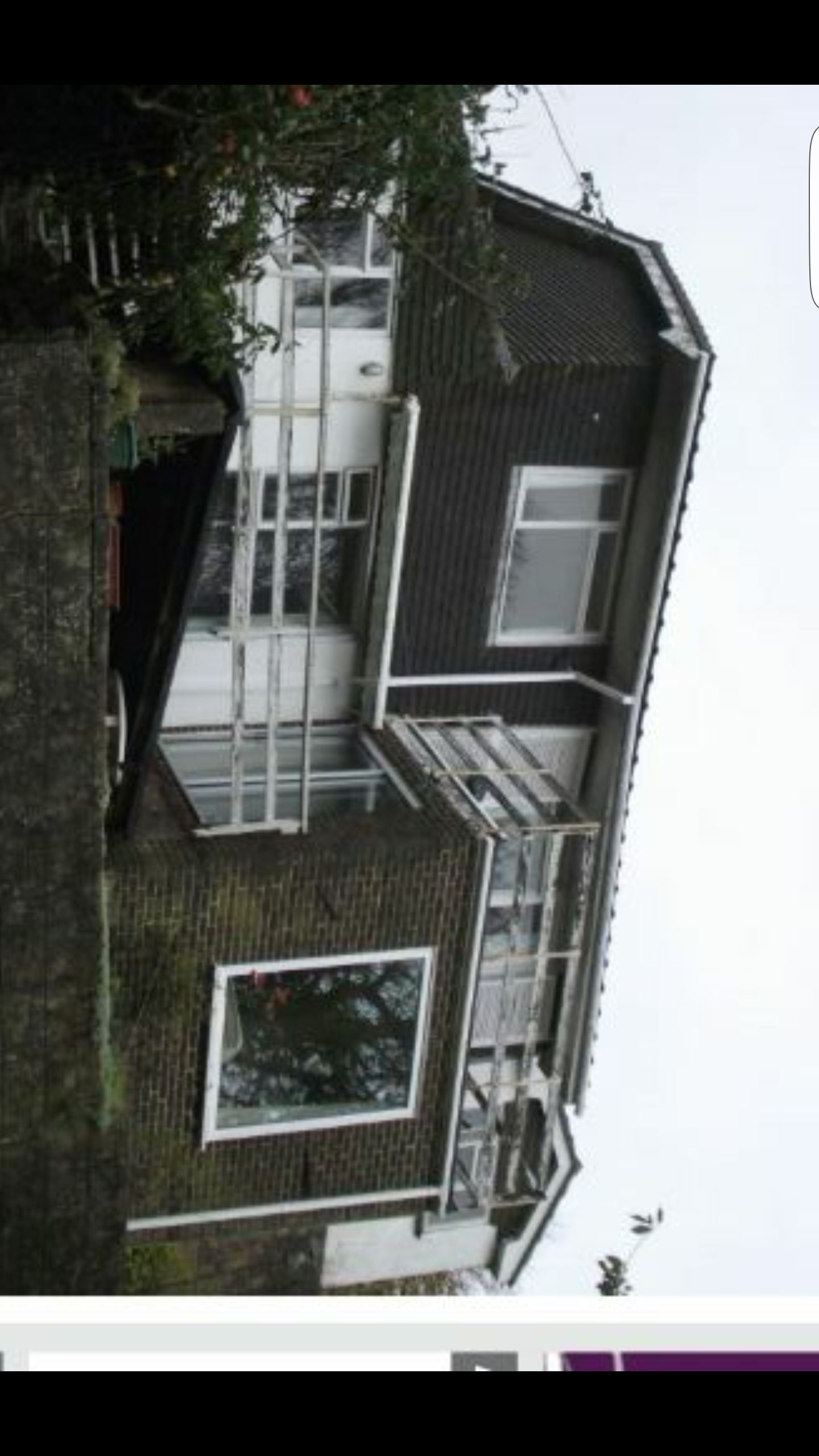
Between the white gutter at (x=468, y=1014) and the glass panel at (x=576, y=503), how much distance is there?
9.48 feet

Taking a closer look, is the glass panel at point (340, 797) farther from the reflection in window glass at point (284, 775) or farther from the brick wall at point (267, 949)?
the brick wall at point (267, 949)

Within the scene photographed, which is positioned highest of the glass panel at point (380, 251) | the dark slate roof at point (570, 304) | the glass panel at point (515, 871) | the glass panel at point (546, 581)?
the glass panel at point (380, 251)

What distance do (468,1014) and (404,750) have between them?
83.7 inches

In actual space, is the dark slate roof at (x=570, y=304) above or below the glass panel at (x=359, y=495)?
above

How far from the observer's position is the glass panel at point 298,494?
12.2 m

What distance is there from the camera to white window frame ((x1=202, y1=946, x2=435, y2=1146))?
11.2 m

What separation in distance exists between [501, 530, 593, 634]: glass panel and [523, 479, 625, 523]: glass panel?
0.44ft

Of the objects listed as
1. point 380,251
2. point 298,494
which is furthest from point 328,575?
point 380,251

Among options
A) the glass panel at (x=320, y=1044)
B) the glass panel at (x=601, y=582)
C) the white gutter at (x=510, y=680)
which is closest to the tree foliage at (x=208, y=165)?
the glass panel at (x=601, y=582)

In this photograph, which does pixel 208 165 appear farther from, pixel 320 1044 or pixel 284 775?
pixel 320 1044

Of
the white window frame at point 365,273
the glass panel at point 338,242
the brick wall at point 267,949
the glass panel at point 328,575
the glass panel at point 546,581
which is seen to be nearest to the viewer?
the brick wall at point 267,949

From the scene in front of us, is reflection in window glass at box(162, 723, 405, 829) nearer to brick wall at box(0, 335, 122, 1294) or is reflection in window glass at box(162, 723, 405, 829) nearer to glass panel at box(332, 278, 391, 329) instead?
→ glass panel at box(332, 278, 391, 329)

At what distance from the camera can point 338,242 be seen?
11.4 metres
